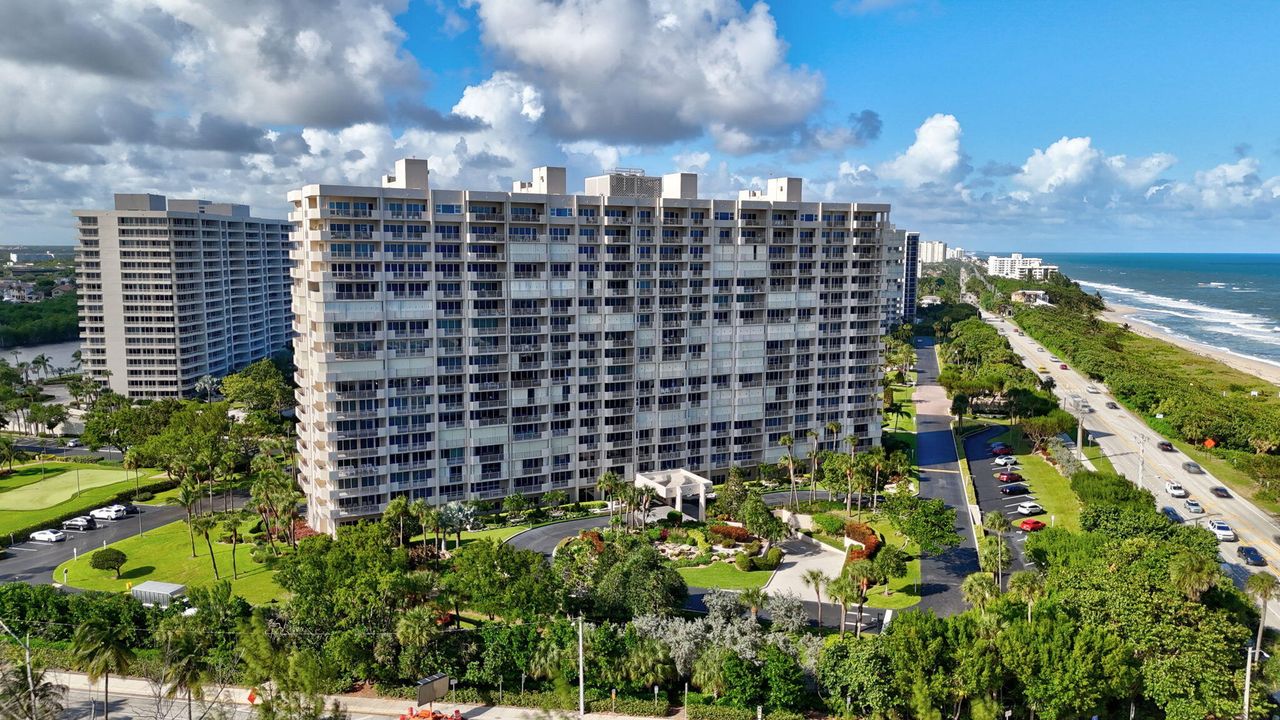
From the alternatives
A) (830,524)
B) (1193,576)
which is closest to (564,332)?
(830,524)

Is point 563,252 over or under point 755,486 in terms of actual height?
over

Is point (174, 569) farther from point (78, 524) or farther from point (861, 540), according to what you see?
point (861, 540)

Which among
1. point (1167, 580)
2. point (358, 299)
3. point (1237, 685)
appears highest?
point (358, 299)

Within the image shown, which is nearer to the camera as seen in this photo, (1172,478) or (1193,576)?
(1193,576)

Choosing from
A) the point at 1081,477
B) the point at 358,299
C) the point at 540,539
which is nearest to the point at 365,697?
the point at 540,539

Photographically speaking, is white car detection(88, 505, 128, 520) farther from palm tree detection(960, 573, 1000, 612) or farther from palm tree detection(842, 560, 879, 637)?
palm tree detection(960, 573, 1000, 612)

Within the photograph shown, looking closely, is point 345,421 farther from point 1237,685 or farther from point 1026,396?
point 1026,396
